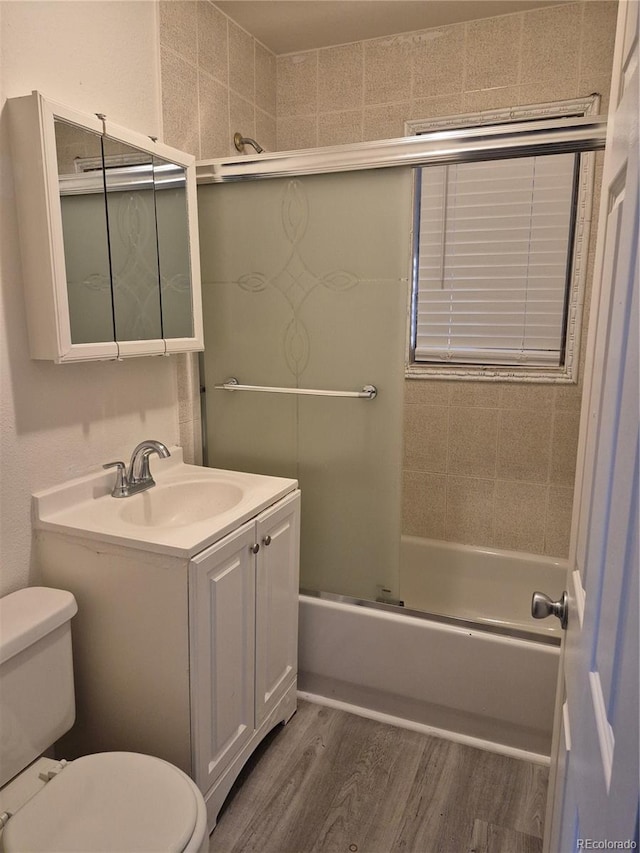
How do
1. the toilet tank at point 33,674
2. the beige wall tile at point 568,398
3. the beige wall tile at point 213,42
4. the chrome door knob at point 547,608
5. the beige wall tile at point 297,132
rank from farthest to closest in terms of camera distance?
the beige wall tile at point 297,132
the beige wall tile at point 568,398
the beige wall tile at point 213,42
the toilet tank at point 33,674
the chrome door knob at point 547,608

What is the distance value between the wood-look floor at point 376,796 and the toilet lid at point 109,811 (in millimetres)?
473

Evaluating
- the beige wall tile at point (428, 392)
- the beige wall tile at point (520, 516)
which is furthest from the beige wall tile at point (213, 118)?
the beige wall tile at point (520, 516)

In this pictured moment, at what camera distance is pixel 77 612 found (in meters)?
1.57

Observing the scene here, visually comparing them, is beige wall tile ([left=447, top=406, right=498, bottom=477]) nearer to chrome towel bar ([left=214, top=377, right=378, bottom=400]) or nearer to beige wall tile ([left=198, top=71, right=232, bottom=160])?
chrome towel bar ([left=214, top=377, right=378, bottom=400])

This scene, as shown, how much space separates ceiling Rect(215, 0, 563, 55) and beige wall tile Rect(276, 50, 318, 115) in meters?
0.12

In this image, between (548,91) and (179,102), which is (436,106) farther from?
(179,102)

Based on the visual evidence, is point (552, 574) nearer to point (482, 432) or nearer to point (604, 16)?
point (482, 432)

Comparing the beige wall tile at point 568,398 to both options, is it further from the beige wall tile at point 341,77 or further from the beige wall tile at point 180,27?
the beige wall tile at point 180,27

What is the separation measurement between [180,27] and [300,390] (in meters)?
1.34

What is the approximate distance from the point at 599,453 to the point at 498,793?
4.75 ft

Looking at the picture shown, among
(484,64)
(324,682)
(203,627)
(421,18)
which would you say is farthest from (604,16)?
(324,682)

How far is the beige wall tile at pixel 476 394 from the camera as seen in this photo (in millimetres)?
2656

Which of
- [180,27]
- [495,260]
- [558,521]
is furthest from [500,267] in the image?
[180,27]

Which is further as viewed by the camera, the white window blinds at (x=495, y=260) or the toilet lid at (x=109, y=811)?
the white window blinds at (x=495, y=260)
